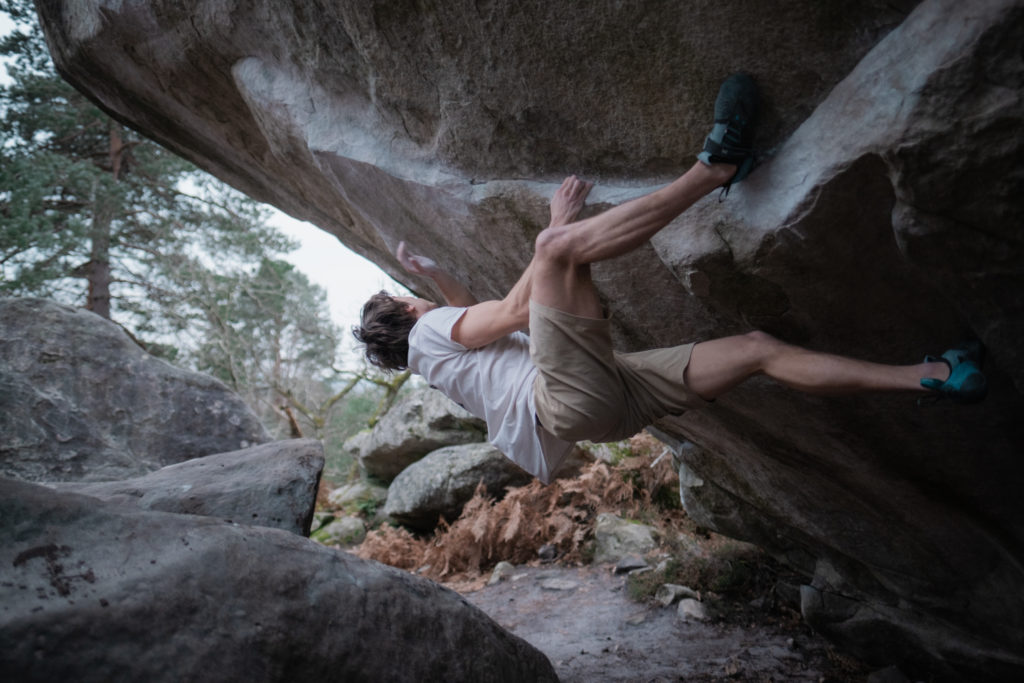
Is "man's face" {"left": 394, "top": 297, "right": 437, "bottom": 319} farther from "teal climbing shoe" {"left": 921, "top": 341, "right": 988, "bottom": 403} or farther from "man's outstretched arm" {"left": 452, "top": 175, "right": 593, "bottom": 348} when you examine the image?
"teal climbing shoe" {"left": 921, "top": 341, "right": 988, "bottom": 403}

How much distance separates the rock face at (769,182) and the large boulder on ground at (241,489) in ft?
6.38

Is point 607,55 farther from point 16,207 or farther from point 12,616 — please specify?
point 16,207

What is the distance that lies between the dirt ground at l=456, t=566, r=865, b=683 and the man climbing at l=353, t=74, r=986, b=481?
2836 mm

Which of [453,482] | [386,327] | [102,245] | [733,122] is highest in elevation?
[102,245]

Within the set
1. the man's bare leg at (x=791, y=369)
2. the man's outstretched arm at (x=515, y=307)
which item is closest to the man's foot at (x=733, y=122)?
the man's outstretched arm at (x=515, y=307)

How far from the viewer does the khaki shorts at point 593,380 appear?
3.31m

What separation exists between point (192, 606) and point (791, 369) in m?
2.84

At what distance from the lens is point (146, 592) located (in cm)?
264

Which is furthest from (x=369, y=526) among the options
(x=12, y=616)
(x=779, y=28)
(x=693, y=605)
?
(x=779, y=28)

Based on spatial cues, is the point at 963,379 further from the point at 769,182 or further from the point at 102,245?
the point at 102,245

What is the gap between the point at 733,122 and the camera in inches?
112

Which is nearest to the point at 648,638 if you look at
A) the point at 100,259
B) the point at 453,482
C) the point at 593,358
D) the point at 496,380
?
the point at 496,380

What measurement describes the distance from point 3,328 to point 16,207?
207 inches

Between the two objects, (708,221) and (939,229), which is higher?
(708,221)
